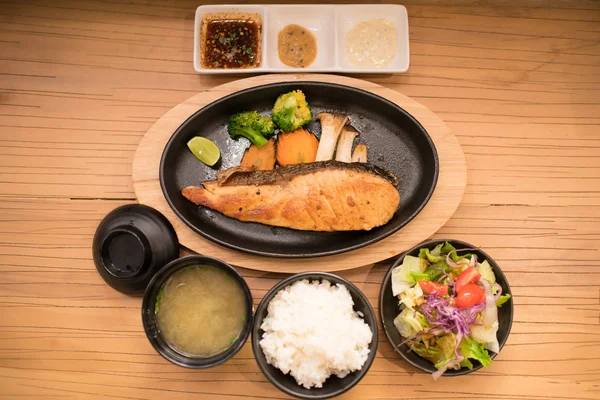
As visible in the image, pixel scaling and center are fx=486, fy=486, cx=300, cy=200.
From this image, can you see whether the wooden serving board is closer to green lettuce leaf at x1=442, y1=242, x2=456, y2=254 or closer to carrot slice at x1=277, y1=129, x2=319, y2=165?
green lettuce leaf at x1=442, y1=242, x2=456, y2=254

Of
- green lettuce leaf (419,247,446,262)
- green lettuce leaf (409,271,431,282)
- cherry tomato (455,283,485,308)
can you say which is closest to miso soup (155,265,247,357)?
green lettuce leaf (409,271,431,282)

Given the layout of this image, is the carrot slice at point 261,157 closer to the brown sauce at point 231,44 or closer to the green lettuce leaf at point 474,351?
the brown sauce at point 231,44

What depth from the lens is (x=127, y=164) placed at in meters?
3.39

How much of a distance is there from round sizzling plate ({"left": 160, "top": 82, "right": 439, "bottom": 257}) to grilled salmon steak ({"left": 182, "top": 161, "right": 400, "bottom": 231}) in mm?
119

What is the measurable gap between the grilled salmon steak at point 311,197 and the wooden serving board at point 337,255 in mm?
196

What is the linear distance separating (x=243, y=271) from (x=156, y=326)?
644mm

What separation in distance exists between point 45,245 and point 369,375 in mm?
2318

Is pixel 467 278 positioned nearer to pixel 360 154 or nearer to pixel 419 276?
pixel 419 276

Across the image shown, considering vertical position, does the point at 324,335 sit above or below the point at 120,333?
above

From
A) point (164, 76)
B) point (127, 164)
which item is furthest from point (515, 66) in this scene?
point (127, 164)

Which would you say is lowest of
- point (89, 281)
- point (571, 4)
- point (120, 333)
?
point (120, 333)

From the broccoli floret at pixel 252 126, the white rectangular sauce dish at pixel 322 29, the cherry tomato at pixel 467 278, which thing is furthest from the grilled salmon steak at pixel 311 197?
the white rectangular sauce dish at pixel 322 29

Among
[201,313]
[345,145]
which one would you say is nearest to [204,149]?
[345,145]

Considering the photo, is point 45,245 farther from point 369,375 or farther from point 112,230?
point 369,375
